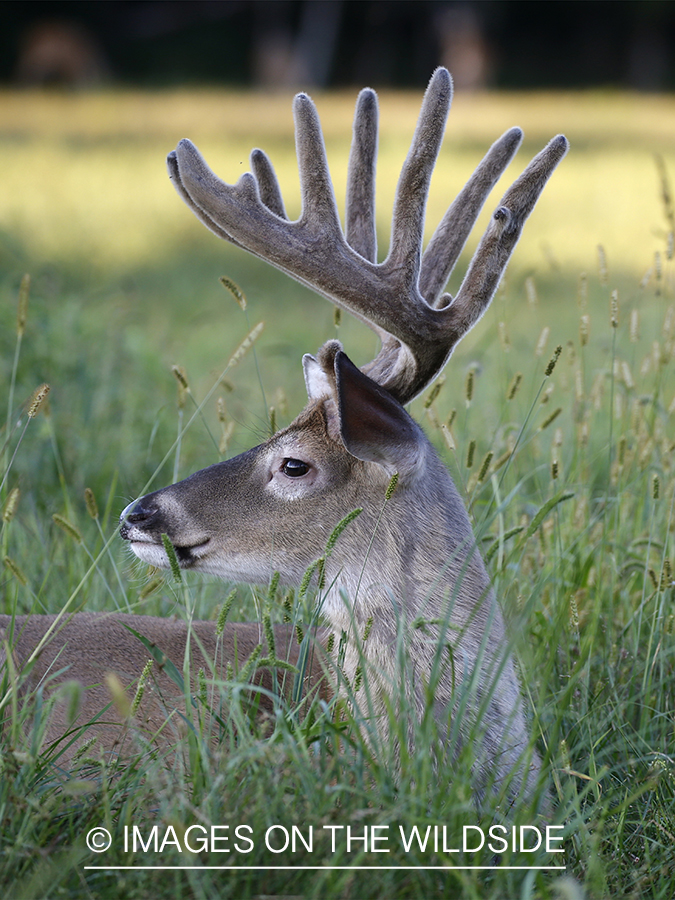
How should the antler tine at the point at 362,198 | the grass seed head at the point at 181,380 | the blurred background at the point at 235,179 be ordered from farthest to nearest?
the blurred background at the point at 235,179 < the antler tine at the point at 362,198 < the grass seed head at the point at 181,380

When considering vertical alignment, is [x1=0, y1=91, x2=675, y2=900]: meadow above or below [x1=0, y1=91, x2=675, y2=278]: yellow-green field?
above

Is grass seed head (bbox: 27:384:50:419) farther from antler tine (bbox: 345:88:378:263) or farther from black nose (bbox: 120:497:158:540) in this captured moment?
antler tine (bbox: 345:88:378:263)

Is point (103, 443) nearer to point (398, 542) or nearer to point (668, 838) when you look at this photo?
point (398, 542)

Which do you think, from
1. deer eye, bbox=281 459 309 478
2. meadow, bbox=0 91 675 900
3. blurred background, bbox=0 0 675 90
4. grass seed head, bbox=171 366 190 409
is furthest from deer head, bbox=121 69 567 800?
blurred background, bbox=0 0 675 90

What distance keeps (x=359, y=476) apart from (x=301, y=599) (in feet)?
1.42

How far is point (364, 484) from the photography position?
2611mm

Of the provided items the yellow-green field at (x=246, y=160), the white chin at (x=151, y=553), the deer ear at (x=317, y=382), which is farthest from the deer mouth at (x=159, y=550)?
the yellow-green field at (x=246, y=160)

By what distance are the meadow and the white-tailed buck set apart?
129 millimetres

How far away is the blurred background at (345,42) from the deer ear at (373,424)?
78.3 ft

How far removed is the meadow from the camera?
1.91m

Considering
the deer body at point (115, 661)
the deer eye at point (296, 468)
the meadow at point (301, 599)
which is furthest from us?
the deer eye at point (296, 468)

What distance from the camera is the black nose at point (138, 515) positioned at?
2578mm
